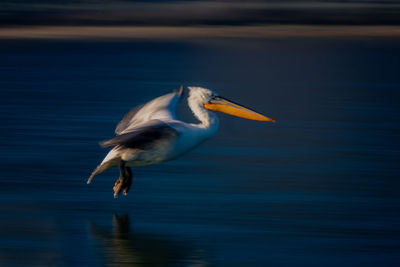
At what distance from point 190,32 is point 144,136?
17007 millimetres

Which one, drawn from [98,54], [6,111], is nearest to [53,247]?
[6,111]

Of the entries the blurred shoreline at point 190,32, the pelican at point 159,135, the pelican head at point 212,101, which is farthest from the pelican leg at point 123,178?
the blurred shoreline at point 190,32

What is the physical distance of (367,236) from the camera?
4.36 m

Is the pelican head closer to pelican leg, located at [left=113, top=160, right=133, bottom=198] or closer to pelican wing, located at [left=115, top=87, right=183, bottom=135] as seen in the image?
pelican wing, located at [left=115, top=87, right=183, bottom=135]

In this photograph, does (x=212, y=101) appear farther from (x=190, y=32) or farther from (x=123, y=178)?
(x=190, y=32)

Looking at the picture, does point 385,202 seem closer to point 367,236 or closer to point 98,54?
point 367,236

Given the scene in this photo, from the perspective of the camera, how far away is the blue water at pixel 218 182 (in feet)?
13.7

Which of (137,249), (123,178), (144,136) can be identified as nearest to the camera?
(137,249)

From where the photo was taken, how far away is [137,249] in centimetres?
415

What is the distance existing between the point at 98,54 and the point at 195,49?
2181 mm

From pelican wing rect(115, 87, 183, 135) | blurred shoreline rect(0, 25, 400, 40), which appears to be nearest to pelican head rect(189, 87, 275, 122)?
pelican wing rect(115, 87, 183, 135)

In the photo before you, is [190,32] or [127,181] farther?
[190,32]

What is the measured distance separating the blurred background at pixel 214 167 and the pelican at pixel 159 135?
0.39m

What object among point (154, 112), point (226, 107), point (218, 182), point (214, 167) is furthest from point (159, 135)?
point (214, 167)
